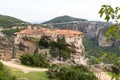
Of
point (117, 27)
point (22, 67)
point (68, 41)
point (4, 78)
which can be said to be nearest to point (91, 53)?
point (68, 41)

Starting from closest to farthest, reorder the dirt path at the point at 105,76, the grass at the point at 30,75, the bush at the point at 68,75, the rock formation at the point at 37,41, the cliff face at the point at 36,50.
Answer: the grass at the point at 30,75, the bush at the point at 68,75, the dirt path at the point at 105,76, the cliff face at the point at 36,50, the rock formation at the point at 37,41

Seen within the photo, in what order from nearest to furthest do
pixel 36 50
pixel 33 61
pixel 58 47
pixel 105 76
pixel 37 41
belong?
pixel 105 76 → pixel 33 61 → pixel 58 47 → pixel 36 50 → pixel 37 41

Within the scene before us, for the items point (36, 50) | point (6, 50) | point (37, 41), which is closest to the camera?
point (36, 50)

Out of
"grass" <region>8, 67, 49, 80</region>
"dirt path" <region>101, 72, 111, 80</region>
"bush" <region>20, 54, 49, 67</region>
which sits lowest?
"dirt path" <region>101, 72, 111, 80</region>

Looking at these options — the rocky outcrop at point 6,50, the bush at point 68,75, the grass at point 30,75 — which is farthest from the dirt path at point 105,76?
the rocky outcrop at point 6,50

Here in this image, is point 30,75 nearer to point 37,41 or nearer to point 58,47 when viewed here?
point 58,47

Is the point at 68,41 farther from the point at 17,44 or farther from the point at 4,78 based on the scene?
the point at 4,78

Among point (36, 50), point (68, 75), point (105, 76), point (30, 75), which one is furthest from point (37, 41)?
A: point (68, 75)

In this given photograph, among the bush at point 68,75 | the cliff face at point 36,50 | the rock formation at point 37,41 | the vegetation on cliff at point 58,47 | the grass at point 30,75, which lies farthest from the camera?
the rock formation at point 37,41

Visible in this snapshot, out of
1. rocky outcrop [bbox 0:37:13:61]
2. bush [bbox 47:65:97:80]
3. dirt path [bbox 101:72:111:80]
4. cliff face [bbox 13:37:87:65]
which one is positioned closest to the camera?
bush [bbox 47:65:97:80]

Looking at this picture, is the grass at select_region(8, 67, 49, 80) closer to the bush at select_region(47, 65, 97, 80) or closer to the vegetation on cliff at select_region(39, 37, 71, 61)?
the bush at select_region(47, 65, 97, 80)

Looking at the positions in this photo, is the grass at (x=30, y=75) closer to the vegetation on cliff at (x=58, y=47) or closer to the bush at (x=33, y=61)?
the bush at (x=33, y=61)

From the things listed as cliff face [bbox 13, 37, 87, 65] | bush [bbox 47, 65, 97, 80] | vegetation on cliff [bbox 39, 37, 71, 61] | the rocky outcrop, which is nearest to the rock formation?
cliff face [bbox 13, 37, 87, 65]

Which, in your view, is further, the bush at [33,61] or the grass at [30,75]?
the bush at [33,61]
